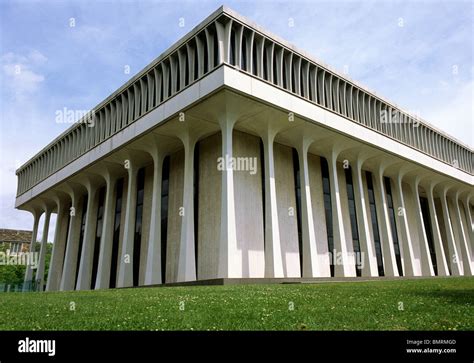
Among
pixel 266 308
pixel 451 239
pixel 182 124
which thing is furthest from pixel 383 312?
A: pixel 451 239

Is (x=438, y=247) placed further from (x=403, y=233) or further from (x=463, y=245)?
(x=463, y=245)

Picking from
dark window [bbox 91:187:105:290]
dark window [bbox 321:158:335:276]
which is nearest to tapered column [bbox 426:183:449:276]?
dark window [bbox 321:158:335:276]

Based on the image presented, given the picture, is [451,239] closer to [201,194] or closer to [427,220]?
[427,220]

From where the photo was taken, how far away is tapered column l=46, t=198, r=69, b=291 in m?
47.4

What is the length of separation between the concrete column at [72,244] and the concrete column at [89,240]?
7.89 ft

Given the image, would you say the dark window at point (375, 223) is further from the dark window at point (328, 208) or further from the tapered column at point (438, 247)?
the tapered column at point (438, 247)

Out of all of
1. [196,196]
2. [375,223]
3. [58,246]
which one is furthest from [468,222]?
[58,246]

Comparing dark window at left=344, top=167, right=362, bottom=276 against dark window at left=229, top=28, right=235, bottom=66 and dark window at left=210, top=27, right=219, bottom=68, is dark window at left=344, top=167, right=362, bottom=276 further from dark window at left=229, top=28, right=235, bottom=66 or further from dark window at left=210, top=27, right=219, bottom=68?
dark window at left=210, top=27, right=219, bottom=68

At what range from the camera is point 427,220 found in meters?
48.5

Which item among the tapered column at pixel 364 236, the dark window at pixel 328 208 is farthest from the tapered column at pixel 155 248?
the tapered column at pixel 364 236

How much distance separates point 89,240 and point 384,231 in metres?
27.5

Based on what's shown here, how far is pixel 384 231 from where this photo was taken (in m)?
36.3

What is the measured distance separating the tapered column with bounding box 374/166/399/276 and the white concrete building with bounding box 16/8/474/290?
0.39 feet

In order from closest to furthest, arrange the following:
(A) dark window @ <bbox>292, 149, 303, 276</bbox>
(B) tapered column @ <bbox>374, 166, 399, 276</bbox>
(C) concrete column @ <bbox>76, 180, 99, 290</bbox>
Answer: (A) dark window @ <bbox>292, 149, 303, 276</bbox>, (B) tapered column @ <bbox>374, 166, 399, 276</bbox>, (C) concrete column @ <bbox>76, 180, 99, 290</bbox>
